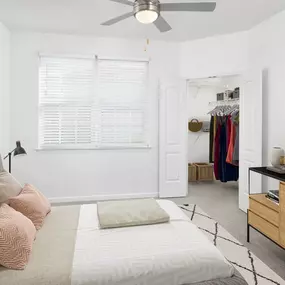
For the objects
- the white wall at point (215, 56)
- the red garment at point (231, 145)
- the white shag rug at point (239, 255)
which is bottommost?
the white shag rug at point (239, 255)

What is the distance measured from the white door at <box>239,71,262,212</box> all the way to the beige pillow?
2961 millimetres

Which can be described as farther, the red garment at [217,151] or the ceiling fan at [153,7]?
the red garment at [217,151]

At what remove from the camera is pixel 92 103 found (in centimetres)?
427

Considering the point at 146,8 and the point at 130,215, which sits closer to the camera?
the point at 130,215

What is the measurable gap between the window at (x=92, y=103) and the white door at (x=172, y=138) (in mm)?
338

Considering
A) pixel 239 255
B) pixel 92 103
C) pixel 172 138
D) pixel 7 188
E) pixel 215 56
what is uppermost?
pixel 215 56

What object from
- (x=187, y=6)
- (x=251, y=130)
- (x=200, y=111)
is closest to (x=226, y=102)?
(x=200, y=111)

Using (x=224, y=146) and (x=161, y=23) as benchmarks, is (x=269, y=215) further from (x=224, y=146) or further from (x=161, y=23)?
(x=224, y=146)

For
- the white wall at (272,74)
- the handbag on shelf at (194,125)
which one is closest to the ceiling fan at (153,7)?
the white wall at (272,74)

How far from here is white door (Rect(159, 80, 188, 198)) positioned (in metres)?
4.43

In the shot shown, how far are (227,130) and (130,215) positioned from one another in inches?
135

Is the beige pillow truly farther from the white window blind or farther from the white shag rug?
the white window blind

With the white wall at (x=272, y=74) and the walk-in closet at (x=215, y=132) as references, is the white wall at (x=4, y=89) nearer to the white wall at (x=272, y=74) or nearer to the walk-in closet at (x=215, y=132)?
the walk-in closet at (x=215, y=132)

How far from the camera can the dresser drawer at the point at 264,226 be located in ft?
7.92
